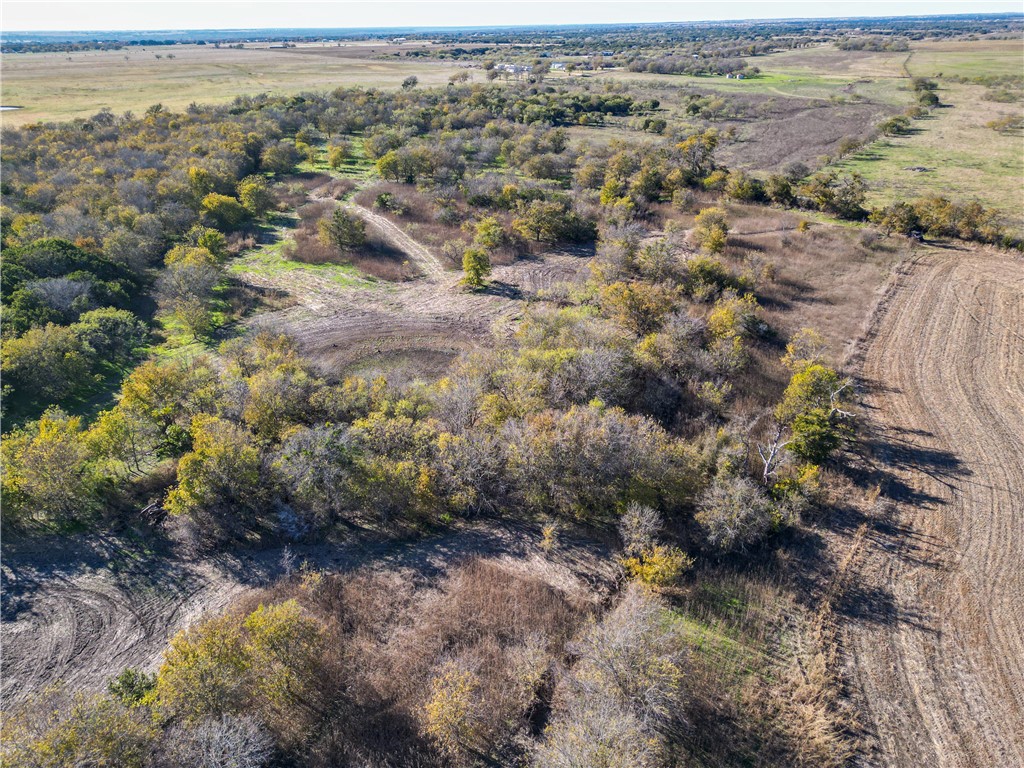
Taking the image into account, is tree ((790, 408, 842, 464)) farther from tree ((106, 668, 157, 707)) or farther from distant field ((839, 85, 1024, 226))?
distant field ((839, 85, 1024, 226))

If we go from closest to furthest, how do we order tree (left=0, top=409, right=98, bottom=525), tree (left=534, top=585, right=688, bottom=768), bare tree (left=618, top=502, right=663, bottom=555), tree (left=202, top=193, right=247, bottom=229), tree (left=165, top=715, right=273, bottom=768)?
tree (left=165, top=715, right=273, bottom=768) < tree (left=534, top=585, right=688, bottom=768) < bare tree (left=618, top=502, right=663, bottom=555) < tree (left=0, top=409, right=98, bottom=525) < tree (left=202, top=193, right=247, bottom=229)

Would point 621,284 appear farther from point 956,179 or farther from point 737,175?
point 956,179

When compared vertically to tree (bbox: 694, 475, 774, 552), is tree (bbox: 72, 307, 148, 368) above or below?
above

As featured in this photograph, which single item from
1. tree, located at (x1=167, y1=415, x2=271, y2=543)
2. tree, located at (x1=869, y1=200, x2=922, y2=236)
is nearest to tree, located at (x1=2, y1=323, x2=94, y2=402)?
tree, located at (x1=167, y1=415, x2=271, y2=543)

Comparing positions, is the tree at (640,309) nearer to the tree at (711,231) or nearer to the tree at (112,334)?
the tree at (711,231)

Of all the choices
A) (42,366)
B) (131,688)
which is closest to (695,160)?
(42,366)

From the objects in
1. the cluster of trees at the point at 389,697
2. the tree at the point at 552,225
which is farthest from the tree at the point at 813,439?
the tree at the point at 552,225
